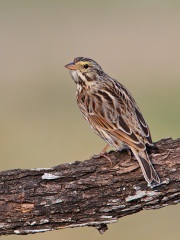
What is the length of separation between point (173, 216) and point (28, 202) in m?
6.23

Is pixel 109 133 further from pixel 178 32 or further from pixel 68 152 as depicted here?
pixel 178 32

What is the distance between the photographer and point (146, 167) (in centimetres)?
781

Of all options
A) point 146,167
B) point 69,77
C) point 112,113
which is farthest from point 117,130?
point 69,77

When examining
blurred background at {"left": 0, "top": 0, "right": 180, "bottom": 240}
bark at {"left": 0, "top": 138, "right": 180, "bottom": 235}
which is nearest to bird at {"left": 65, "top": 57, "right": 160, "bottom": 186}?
bark at {"left": 0, "top": 138, "right": 180, "bottom": 235}

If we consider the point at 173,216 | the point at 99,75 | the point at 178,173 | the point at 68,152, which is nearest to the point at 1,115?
the point at 68,152

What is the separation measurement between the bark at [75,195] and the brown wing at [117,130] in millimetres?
375

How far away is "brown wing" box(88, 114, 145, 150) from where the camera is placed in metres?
8.30

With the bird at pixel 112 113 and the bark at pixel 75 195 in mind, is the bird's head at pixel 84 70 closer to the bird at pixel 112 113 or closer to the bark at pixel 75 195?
the bird at pixel 112 113

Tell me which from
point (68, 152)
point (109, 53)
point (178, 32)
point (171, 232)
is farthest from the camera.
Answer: point (178, 32)

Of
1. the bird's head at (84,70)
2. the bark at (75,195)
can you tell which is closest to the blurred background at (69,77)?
the bird's head at (84,70)

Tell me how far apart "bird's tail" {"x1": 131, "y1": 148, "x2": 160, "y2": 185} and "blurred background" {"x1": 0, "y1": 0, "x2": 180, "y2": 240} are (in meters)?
4.61

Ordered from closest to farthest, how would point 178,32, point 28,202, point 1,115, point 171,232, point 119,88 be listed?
point 28,202
point 119,88
point 171,232
point 1,115
point 178,32

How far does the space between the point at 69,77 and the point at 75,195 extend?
50.3 feet

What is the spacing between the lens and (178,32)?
95.2 feet
